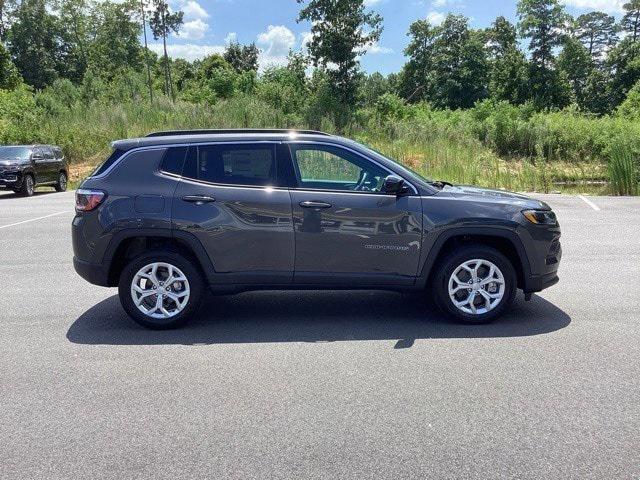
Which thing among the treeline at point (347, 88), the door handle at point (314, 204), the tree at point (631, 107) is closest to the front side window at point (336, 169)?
the door handle at point (314, 204)

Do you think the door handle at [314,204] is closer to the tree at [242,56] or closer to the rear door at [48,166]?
the rear door at [48,166]

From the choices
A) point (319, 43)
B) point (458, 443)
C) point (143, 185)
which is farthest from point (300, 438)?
point (319, 43)

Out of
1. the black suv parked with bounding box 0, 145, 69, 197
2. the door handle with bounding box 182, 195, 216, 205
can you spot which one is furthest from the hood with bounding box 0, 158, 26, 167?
the door handle with bounding box 182, 195, 216, 205

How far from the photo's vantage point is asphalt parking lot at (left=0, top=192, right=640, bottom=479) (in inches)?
131

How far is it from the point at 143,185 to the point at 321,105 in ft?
99.8

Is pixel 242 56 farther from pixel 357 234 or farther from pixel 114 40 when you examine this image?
pixel 357 234

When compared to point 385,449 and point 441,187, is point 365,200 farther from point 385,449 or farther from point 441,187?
point 385,449

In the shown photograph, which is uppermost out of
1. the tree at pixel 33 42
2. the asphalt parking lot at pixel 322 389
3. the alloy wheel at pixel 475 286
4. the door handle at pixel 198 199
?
the tree at pixel 33 42

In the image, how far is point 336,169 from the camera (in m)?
5.86

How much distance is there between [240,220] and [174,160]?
895 mm

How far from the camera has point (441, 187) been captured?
238 inches

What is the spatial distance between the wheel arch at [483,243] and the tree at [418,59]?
67471 mm

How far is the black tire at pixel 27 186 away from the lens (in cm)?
2081

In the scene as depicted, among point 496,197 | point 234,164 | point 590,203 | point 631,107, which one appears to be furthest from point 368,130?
point 234,164
